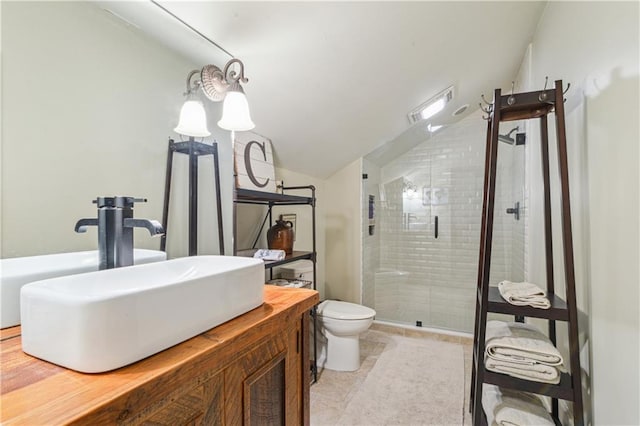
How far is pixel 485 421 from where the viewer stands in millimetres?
1443

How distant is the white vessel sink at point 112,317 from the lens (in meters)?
0.46

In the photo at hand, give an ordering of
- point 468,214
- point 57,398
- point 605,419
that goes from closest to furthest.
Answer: point 57,398 < point 605,419 < point 468,214

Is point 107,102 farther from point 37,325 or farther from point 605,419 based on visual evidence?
point 605,419

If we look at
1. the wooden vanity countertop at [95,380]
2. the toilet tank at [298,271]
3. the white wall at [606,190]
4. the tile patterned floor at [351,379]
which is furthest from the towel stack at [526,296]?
the toilet tank at [298,271]

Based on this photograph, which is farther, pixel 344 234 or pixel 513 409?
pixel 344 234

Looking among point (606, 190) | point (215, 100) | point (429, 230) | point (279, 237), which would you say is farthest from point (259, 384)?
point (429, 230)

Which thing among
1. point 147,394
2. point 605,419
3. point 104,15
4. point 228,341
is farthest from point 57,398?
point 605,419

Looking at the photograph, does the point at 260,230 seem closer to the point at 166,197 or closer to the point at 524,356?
the point at 166,197

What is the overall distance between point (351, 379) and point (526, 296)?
52.8 inches

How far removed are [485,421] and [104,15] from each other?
6.94ft

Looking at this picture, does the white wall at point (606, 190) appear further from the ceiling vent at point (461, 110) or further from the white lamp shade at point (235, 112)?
the ceiling vent at point (461, 110)


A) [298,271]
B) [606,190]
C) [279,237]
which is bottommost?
[298,271]

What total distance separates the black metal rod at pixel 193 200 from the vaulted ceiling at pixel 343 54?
1.23 ft

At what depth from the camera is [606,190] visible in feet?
3.20
